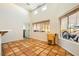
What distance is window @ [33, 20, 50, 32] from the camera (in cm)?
660

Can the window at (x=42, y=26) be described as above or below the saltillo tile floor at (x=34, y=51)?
above

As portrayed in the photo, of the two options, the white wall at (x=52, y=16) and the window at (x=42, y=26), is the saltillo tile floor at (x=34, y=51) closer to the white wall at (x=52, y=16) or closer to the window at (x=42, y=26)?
the white wall at (x=52, y=16)

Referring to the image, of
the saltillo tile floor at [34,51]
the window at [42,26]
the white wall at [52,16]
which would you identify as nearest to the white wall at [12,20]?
the window at [42,26]

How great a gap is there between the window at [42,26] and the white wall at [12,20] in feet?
4.04

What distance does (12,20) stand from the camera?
654 centimetres

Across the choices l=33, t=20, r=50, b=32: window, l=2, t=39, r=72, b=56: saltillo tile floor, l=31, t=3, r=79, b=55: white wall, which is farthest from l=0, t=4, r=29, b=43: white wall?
l=2, t=39, r=72, b=56: saltillo tile floor

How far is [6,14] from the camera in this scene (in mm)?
6012

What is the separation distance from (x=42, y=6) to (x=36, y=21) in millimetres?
1591

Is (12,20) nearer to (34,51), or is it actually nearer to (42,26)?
(42,26)

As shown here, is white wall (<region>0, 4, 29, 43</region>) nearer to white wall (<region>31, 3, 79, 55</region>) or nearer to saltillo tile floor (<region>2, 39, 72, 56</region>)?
white wall (<region>31, 3, 79, 55</region>)

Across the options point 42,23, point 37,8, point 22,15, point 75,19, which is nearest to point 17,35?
point 22,15

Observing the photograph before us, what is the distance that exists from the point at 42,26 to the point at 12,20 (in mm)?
2570

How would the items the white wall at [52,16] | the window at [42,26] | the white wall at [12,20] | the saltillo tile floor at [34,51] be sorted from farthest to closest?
1. the window at [42,26]
2. the white wall at [12,20]
3. the white wall at [52,16]
4. the saltillo tile floor at [34,51]

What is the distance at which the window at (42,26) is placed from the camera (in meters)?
6.60
